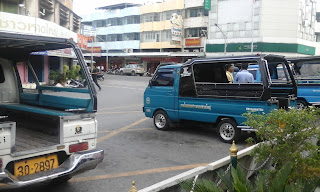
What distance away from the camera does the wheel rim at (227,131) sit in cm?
706

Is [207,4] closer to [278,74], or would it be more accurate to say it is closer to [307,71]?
[307,71]

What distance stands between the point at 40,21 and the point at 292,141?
17.0 metres

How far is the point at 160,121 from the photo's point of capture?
28.1 feet

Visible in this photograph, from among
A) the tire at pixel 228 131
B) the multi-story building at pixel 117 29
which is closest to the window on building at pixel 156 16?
the multi-story building at pixel 117 29

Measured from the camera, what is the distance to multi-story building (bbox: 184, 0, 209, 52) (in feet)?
145

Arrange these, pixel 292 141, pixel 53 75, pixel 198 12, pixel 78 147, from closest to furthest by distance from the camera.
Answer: pixel 292 141 → pixel 78 147 → pixel 53 75 → pixel 198 12

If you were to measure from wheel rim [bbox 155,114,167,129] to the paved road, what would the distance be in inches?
7.6

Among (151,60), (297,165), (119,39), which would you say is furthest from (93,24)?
(297,165)

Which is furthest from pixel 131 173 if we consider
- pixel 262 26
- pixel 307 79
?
pixel 262 26

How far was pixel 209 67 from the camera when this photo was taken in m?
7.89

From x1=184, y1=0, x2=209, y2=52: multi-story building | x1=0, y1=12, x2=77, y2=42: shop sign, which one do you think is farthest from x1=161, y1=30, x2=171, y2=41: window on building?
x1=0, y1=12, x2=77, y2=42: shop sign

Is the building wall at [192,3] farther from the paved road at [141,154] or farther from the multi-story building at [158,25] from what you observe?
the paved road at [141,154]

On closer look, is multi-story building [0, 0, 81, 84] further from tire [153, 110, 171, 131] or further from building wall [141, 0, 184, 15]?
building wall [141, 0, 184, 15]

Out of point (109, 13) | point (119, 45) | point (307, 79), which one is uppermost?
point (109, 13)
